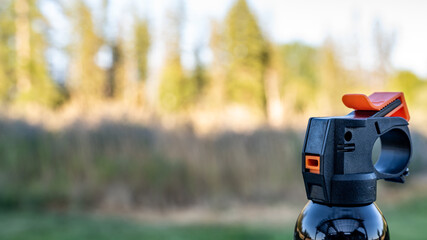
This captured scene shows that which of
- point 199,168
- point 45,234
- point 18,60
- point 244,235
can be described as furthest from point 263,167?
point 18,60

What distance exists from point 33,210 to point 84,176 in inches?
29.0

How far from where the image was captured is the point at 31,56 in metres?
19.5

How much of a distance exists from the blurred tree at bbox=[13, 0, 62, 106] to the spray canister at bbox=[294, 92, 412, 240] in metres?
18.8

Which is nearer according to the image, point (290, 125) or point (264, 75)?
point (290, 125)

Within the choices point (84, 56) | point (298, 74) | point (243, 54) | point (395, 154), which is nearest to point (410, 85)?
point (243, 54)

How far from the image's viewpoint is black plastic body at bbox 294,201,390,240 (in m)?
0.73

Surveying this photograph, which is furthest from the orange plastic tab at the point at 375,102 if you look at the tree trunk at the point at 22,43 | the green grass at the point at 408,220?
the tree trunk at the point at 22,43

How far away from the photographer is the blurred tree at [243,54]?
2597 cm

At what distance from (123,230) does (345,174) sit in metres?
3.76

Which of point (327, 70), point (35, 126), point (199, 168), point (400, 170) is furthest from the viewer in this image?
point (327, 70)

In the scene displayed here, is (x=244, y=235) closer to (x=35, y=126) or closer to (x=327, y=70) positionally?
(x=35, y=126)

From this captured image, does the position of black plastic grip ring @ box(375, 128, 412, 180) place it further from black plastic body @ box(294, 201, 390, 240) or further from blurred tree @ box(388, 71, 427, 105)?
blurred tree @ box(388, 71, 427, 105)

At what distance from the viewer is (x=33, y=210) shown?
497cm

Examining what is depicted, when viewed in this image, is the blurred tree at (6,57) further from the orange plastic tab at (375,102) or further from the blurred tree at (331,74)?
the orange plastic tab at (375,102)
